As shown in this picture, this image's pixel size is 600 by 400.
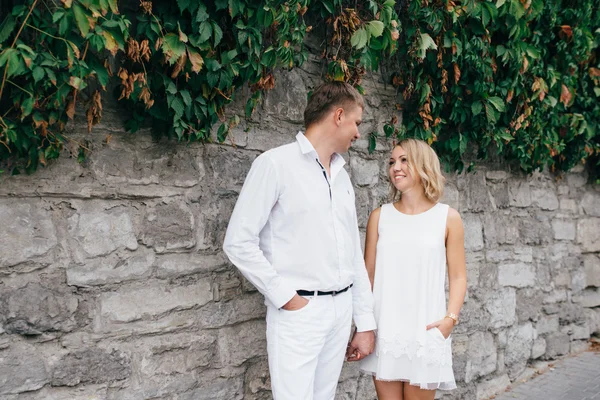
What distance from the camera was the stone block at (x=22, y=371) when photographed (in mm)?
2322

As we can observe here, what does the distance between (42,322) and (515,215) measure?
3.98 metres

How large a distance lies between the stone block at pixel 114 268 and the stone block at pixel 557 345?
4235 mm

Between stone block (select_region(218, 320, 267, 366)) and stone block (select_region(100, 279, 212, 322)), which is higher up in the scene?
stone block (select_region(100, 279, 212, 322))

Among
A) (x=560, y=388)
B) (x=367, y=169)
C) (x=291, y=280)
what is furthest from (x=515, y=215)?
(x=291, y=280)

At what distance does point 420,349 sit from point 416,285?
1.02 ft

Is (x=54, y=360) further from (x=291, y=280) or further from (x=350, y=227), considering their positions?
(x=350, y=227)

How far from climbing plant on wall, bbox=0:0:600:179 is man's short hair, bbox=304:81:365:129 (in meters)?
0.32

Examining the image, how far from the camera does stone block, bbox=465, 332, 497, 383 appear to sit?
4.61 metres

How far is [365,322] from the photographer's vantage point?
2.95m

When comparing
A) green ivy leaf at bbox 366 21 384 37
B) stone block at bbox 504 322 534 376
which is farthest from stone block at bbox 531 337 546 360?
green ivy leaf at bbox 366 21 384 37

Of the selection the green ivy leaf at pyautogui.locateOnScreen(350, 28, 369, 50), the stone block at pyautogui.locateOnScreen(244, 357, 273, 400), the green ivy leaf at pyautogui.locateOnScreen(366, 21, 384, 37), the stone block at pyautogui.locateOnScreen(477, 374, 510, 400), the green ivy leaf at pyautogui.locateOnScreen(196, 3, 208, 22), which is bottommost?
the stone block at pyautogui.locateOnScreen(477, 374, 510, 400)

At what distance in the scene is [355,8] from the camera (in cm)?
350

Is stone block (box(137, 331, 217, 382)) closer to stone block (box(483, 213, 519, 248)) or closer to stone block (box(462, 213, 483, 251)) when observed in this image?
stone block (box(462, 213, 483, 251))

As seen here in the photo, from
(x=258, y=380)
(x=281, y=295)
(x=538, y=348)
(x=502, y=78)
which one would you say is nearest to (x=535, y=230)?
(x=538, y=348)
